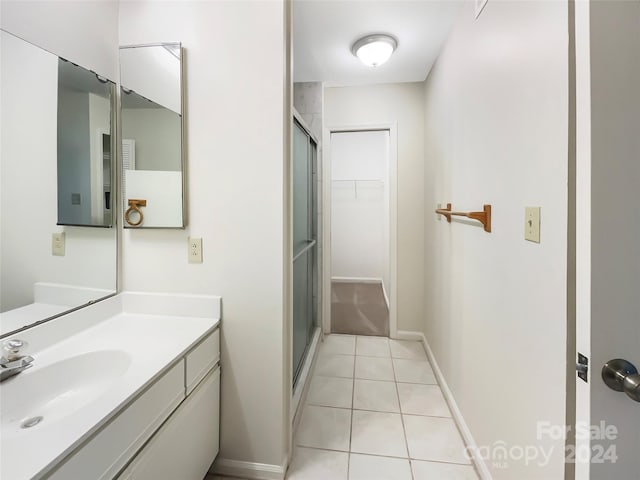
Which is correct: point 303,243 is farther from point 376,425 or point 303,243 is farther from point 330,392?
point 376,425

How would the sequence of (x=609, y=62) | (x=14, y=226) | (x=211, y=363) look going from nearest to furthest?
(x=609, y=62) < (x=14, y=226) < (x=211, y=363)

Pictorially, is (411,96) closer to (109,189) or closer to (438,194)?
(438,194)

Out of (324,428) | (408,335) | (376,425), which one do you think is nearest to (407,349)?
(408,335)

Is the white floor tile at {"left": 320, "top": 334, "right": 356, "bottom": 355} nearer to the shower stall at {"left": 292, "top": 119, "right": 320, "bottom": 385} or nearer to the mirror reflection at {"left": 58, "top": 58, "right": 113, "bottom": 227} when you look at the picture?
the shower stall at {"left": 292, "top": 119, "right": 320, "bottom": 385}

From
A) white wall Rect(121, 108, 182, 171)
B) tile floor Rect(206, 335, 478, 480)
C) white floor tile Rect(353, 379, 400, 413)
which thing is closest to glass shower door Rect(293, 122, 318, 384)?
tile floor Rect(206, 335, 478, 480)

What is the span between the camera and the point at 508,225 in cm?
116

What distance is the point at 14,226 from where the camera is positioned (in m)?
0.99

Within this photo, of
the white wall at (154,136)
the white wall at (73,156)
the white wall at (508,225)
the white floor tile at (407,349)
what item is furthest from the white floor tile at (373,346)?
the white wall at (73,156)

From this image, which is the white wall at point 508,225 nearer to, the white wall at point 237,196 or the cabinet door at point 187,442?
the white wall at point 237,196

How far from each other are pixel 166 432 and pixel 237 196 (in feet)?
3.12

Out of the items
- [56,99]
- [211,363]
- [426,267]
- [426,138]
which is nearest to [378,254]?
[426,267]

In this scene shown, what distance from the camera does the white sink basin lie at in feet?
2.85

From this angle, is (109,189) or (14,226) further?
(109,189)

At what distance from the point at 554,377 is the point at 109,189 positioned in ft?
6.25
